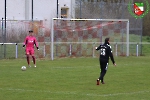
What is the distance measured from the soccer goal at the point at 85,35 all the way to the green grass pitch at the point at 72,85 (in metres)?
9.05

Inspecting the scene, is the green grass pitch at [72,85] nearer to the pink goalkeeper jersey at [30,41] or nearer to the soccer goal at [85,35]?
the pink goalkeeper jersey at [30,41]

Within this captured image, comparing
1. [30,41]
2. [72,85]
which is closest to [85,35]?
[30,41]

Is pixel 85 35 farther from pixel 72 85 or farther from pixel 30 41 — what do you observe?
pixel 72 85

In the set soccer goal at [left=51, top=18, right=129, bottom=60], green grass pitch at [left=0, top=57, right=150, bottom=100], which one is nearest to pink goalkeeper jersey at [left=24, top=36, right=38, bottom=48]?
green grass pitch at [left=0, top=57, right=150, bottom=100]

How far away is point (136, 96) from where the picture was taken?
15469mm

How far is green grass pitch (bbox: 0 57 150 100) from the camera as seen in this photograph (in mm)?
15438

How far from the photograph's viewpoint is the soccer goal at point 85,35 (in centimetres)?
3488

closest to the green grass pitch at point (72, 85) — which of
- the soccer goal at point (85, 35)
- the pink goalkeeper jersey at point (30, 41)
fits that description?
the pink goalkeeper jersey at point (30, 41)

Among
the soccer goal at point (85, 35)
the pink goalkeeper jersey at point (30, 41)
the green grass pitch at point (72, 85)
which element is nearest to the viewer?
the green grass pitch at point (72, 85)

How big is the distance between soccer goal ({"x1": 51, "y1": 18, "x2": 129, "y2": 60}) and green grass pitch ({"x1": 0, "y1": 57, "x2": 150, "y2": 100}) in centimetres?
905

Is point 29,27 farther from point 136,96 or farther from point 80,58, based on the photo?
point 136,96

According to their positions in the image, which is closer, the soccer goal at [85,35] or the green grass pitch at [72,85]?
the green grass pitch at [72,85]

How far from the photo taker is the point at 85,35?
36125mm

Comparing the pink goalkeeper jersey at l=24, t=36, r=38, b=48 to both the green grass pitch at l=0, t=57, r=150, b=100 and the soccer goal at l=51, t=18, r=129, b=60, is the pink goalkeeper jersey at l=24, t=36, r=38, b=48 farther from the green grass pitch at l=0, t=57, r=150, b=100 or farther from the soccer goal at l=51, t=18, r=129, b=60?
the soccer goal at l=51, t=18, r=129, b=60
